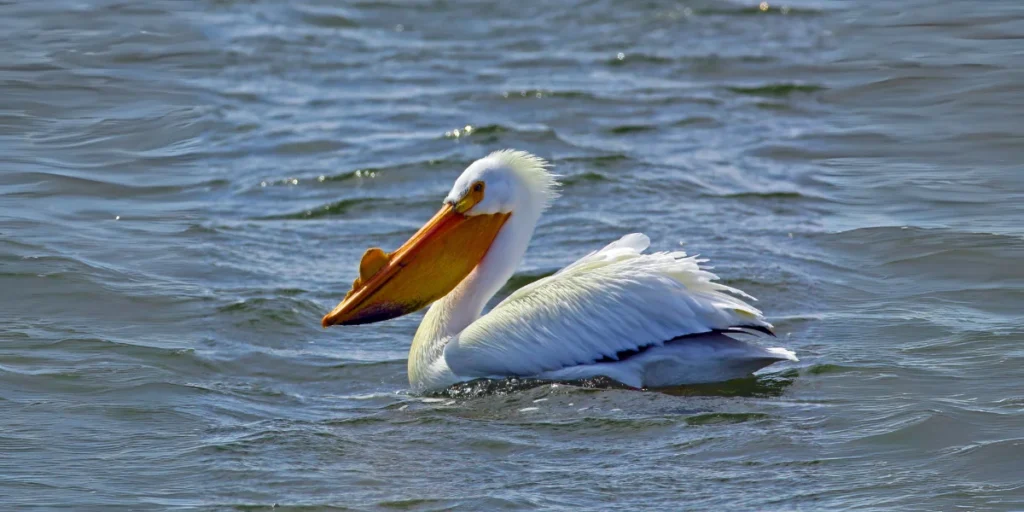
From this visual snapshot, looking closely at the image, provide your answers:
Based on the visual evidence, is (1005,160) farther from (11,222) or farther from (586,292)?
(11,222)

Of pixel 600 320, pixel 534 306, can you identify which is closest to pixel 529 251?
pixel 534 306

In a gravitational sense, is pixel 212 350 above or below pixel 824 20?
below

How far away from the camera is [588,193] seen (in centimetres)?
754

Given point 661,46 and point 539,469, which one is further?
point 661,46

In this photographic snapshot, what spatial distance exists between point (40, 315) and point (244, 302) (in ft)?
2.75

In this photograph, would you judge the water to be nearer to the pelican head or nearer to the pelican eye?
the pelican head

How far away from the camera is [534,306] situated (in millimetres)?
4719

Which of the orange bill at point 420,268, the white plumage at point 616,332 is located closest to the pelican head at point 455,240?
the orange bill at point 420,268

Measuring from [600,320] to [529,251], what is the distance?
80.4 inches

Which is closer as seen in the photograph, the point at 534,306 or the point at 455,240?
the point at 534,306

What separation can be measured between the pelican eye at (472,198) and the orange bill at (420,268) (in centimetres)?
4

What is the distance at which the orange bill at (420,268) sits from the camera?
499cm

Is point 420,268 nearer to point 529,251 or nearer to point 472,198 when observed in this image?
point 472,198

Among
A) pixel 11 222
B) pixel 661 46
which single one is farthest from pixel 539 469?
pixel 661 46
